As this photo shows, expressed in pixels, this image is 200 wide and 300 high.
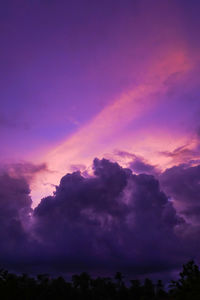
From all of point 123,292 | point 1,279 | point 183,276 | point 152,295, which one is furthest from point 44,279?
point 183,276

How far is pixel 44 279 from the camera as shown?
168 meters

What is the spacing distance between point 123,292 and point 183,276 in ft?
515

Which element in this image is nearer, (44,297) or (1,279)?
(1,279)

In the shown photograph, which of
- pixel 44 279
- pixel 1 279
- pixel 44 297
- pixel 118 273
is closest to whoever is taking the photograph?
pixel 1 279

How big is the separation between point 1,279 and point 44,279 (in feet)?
406

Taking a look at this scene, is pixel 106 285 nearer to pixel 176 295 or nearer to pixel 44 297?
pixel 44 297

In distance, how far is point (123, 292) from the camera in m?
174

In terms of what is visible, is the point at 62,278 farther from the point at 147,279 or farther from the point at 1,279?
the point at 1,279

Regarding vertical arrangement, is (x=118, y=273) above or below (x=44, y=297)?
above

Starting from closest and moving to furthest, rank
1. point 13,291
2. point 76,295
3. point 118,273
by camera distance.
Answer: point 13,291, point 76,295, point 118,273

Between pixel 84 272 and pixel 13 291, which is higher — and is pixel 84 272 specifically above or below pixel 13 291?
above

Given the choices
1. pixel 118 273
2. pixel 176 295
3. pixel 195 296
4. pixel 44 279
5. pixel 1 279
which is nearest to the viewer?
pixel 195 296

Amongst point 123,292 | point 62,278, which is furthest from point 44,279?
point 123,292

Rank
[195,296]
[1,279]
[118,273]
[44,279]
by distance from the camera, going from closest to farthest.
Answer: [195,296]
[1,279]
[44,279]
[118,273]
